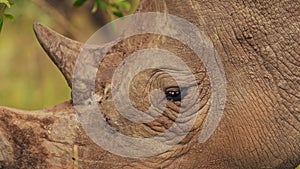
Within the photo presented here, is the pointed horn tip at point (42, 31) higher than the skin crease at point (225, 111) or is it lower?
higher

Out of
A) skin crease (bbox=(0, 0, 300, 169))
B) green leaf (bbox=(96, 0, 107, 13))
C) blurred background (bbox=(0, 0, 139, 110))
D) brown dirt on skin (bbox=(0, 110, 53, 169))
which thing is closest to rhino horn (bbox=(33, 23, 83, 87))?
skin crease (bbox=(0, 0, 300, 169))

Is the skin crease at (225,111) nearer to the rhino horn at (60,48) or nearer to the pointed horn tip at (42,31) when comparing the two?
the rhino horn at (60,48)

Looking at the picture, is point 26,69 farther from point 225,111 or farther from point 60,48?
point 225,111

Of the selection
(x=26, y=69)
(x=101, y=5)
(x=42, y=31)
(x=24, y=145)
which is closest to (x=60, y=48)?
(x=42, y=31)

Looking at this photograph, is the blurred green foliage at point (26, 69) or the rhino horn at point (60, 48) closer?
the rhino horn at point (60, 48)

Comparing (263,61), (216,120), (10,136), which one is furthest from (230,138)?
(10,136)

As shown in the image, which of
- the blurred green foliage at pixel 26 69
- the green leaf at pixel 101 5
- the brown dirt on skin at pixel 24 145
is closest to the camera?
the brown dirt on skin at pixel 24 145

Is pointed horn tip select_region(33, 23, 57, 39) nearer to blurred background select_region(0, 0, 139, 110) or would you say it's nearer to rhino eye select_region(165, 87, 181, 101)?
rhino eye select_region(165, 87, 181, 101)

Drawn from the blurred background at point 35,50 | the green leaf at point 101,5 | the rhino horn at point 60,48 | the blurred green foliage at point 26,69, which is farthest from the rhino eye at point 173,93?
the blurred background at point 35,50
